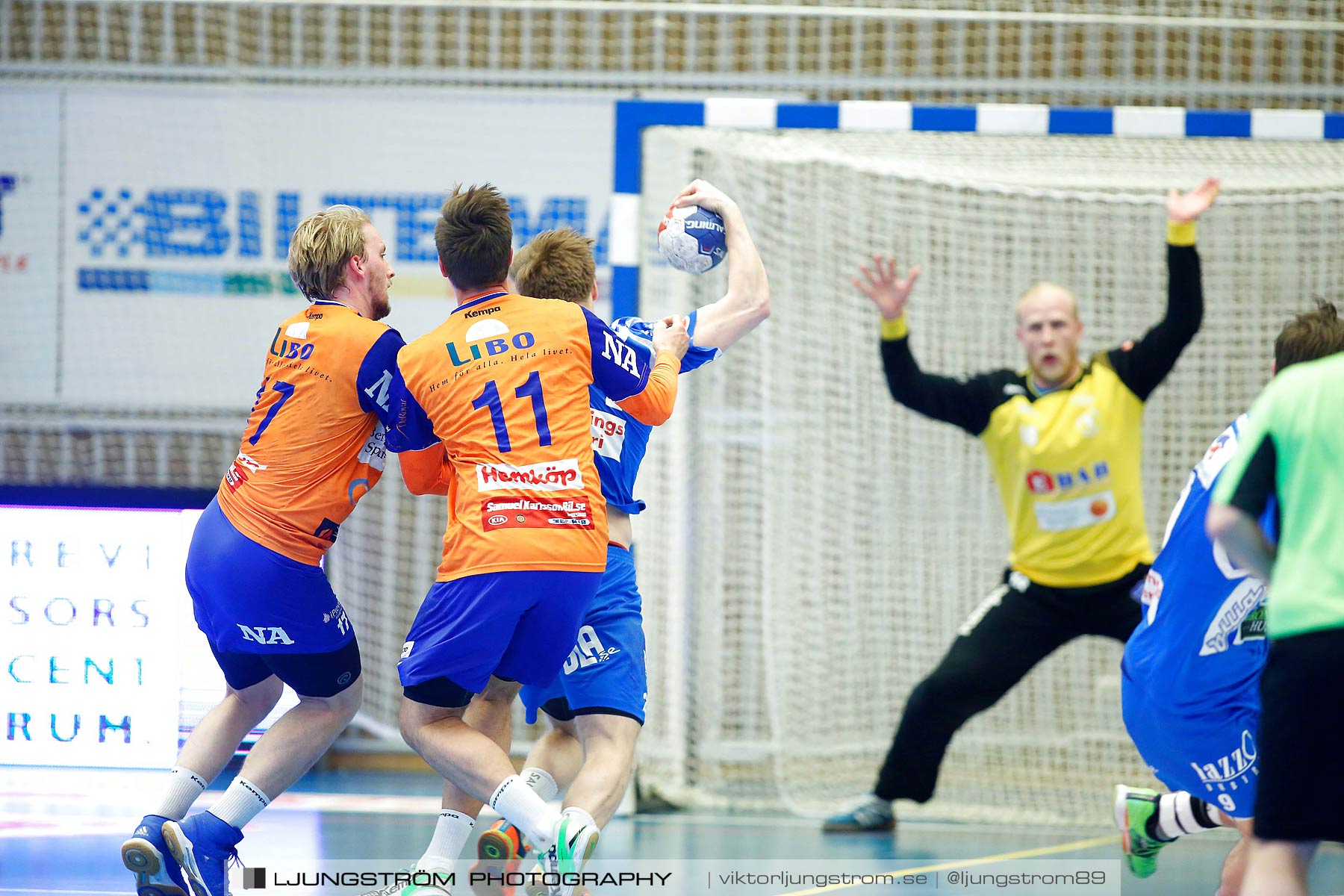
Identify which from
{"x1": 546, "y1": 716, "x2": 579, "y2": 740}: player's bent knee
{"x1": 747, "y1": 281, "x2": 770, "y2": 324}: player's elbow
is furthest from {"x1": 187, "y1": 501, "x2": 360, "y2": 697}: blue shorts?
{"x1": 747, "y1": 281, "x2": 770, "y2": 324}: player's elbow

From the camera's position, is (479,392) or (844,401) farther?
(844,401)

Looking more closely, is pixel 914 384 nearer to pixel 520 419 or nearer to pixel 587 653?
pixel 587 653

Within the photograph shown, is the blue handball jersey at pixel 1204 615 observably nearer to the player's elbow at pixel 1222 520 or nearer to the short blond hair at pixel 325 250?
the player's elbow at pixel 1222 520

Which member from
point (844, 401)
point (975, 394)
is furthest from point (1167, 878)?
point (844, 401)

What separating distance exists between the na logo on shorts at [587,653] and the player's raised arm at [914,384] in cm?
226

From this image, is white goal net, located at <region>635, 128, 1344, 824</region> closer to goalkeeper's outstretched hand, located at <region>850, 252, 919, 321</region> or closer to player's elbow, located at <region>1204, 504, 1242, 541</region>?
goalkeeper's outstretched hand, located at <region>850, 252, 919, 321</region>

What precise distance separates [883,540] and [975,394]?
1.60 meters

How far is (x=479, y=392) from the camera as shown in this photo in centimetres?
354

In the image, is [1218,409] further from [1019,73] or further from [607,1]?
[607,1]

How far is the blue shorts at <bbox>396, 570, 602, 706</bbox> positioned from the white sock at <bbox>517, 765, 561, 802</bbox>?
0.56 metres

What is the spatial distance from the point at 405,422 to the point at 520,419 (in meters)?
0.41

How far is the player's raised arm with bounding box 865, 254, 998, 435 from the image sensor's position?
18.3 feet

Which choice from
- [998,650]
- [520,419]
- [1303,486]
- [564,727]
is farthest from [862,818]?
[1303,486]

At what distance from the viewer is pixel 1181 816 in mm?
4152
